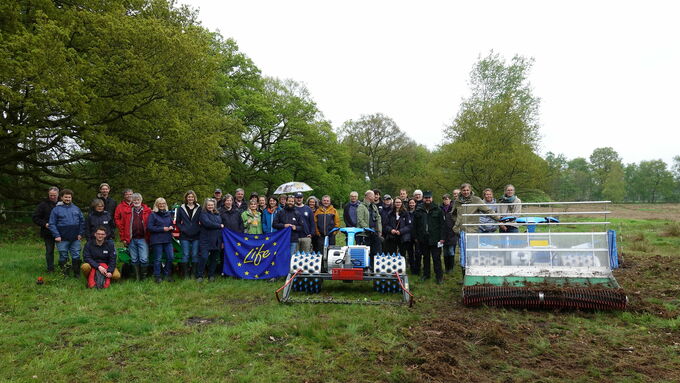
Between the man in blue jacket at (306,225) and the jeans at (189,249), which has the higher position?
the man in blue jacket at (306,225)

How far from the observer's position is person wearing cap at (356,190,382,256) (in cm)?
960

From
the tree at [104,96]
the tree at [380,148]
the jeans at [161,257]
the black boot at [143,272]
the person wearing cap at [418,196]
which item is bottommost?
the black boot at [143,272]

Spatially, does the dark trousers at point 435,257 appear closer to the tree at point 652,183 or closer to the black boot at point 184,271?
the black boot at point 184,271

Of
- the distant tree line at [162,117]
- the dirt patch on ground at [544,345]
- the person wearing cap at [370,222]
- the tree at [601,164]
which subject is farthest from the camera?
the tree at [601,164]

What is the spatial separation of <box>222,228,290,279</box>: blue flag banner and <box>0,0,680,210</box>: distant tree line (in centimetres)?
622

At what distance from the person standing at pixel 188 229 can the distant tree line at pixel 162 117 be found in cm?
511

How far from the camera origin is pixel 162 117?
1540 centimetres

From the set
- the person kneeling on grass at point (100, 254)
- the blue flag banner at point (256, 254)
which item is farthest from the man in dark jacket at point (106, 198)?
the blue flag banner at point (256, 254)

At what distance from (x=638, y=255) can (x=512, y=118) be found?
12.5 m

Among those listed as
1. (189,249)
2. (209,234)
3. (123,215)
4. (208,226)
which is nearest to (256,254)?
(209,234)

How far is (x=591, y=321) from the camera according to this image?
5.89m

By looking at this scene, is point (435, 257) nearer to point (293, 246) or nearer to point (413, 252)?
point (413, 252)

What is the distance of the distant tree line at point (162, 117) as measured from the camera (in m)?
12.2

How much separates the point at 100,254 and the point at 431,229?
6689mm
